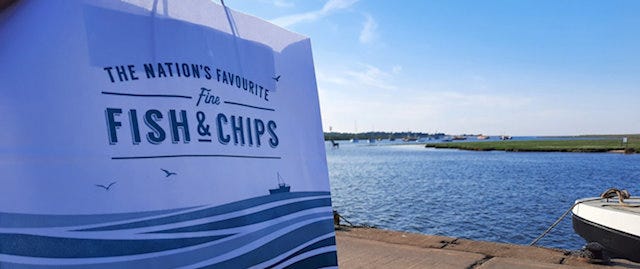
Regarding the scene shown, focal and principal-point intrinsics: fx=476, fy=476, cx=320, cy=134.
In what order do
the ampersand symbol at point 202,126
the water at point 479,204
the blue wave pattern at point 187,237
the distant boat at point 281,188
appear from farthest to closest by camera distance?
the water at point 479,204 < the distant boat at point 281,188 < the ampersand symbol at point 202,126 < the blue wave pattern at point 187,237

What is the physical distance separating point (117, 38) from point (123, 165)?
517mm

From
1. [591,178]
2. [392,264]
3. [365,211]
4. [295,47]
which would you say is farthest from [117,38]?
[591,178]

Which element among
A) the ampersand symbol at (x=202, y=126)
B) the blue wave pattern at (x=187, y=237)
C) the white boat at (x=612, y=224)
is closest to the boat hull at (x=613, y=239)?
the white boat at (x=612, y=224)

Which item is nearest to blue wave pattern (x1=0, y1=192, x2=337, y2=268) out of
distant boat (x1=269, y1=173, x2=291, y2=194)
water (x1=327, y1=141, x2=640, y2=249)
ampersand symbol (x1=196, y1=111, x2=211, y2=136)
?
distant boat (x1=269, y1=173, x2=291, y2=194)

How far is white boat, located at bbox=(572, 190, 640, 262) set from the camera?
778 centimetres

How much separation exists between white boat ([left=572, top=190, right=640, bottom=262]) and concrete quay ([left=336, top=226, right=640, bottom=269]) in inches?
78.9

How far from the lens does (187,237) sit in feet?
6.79

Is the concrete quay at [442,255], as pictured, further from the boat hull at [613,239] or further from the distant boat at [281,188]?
the distant boat at [281,188]

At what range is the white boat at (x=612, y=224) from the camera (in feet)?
25.5

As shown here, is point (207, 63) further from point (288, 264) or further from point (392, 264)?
point (392, 264)

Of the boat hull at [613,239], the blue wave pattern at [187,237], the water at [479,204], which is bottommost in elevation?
the water at [479,204]

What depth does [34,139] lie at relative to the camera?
1.71m

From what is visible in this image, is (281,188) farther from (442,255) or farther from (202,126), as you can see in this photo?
(442,255)

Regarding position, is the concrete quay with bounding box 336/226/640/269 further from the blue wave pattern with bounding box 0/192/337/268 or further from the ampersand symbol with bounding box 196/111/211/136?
the ampersand symbol with bounding box 196/111/211/136
